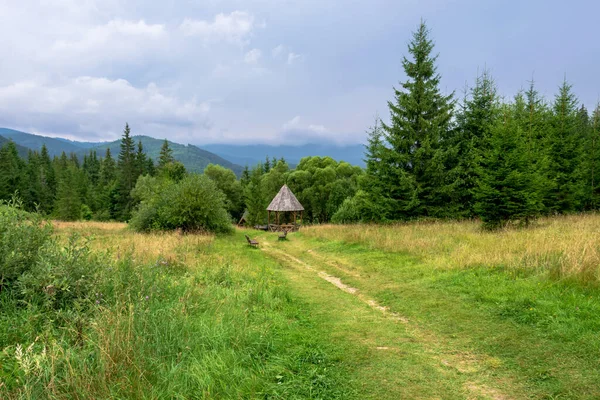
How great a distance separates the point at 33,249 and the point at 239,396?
12.5ft

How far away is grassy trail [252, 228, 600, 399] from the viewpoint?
11.6 ft

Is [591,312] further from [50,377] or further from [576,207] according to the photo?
[576,207]

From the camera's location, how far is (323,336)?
498cm

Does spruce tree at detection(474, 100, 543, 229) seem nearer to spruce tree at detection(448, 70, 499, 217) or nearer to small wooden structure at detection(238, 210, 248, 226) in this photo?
spruce tree at detection(448, 70, 499, 217)

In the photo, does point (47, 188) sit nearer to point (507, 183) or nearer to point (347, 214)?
point (347, 214)

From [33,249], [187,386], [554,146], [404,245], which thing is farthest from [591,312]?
[554,146]

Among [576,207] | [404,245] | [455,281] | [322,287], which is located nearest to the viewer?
[455,281]

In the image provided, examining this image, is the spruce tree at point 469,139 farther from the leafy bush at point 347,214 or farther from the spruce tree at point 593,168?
the leafy bush at point 347,214

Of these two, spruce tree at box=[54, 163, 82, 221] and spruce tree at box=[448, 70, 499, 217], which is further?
spruce tree at box=[54, 163, 82, 221]

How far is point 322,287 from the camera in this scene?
827 cm

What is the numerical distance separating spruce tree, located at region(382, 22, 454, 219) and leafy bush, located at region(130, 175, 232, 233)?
39.4ft

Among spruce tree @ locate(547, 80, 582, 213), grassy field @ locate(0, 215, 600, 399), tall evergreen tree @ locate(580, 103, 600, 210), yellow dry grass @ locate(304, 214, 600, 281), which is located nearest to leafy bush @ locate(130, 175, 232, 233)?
yellow dry grass @ locate(304, 214, 600, 281)

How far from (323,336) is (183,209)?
17.8m

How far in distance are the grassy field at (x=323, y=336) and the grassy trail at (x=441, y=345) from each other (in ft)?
0.08
